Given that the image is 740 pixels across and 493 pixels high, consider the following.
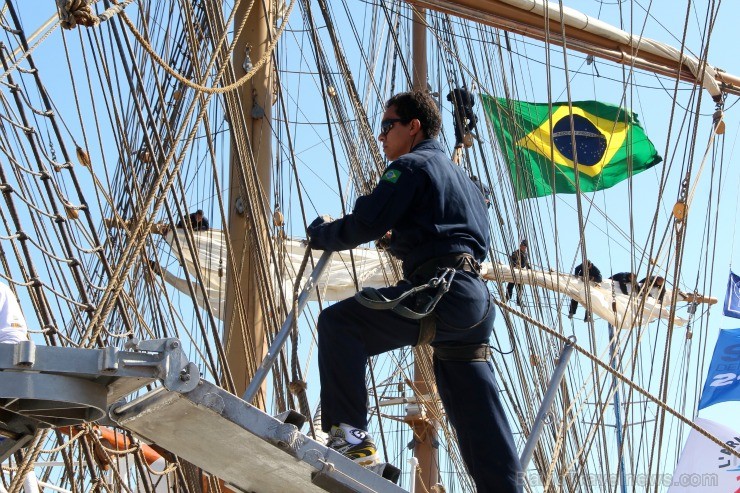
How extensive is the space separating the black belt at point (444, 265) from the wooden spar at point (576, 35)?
4789 mm

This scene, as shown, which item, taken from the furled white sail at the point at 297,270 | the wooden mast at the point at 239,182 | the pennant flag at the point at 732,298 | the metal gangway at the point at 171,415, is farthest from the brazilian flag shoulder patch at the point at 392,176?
the pennant flag at the point at 732,298

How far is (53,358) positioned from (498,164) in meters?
8.27

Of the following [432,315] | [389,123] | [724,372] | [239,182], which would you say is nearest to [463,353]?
[432,315]

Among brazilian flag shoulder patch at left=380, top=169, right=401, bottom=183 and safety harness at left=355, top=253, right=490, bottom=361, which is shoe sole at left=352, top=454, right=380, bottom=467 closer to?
safety harness at left=355, top=253, right=490, bottom=361

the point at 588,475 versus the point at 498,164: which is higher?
the point at 498,164

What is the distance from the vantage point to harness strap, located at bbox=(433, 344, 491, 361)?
344 cm

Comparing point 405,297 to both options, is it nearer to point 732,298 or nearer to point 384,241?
point 384,241

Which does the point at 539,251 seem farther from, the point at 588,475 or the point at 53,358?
the point at 53,358

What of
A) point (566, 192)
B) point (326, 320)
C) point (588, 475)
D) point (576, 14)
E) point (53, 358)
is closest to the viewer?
point (53, 358)

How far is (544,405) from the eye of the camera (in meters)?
3.76

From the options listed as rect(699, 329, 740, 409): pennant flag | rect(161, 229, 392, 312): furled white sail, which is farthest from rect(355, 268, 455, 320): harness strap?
rect(699, 329, 740, 409): pennant flag

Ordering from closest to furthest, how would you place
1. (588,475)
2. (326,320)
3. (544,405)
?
(326,320), (544,405), (588,475)

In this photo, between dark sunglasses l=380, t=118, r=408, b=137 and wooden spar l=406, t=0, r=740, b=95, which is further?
wooden spar l=406, t=0, r=740, b=95

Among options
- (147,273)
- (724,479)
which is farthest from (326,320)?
(724,479)
